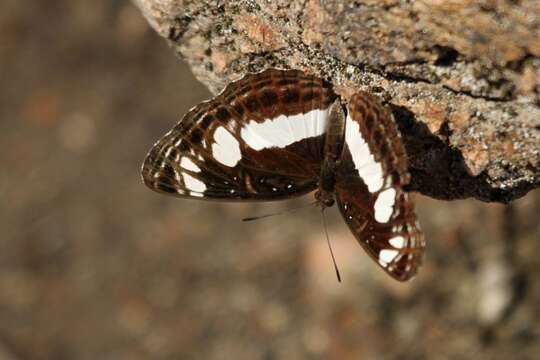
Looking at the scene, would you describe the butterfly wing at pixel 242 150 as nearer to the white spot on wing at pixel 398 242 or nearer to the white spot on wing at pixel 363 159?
the white spot on wing at pixel 363 159

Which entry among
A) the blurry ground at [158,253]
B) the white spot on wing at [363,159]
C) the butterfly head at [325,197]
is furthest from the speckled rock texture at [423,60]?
the blurry ground at [158,253]

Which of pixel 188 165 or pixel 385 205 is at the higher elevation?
pixel 188 165

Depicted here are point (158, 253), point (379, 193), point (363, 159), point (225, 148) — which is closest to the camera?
point (379, 193)

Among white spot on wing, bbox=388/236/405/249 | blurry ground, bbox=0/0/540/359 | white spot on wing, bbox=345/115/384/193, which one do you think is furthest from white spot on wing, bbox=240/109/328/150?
blurry ground, bbox=0/0/540/359

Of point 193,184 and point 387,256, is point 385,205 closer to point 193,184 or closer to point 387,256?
point 387,256

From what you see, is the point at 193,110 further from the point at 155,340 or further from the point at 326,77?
the point at 155,340

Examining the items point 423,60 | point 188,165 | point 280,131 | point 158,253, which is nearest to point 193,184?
point 188,165

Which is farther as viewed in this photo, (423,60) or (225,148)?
(225,148)
